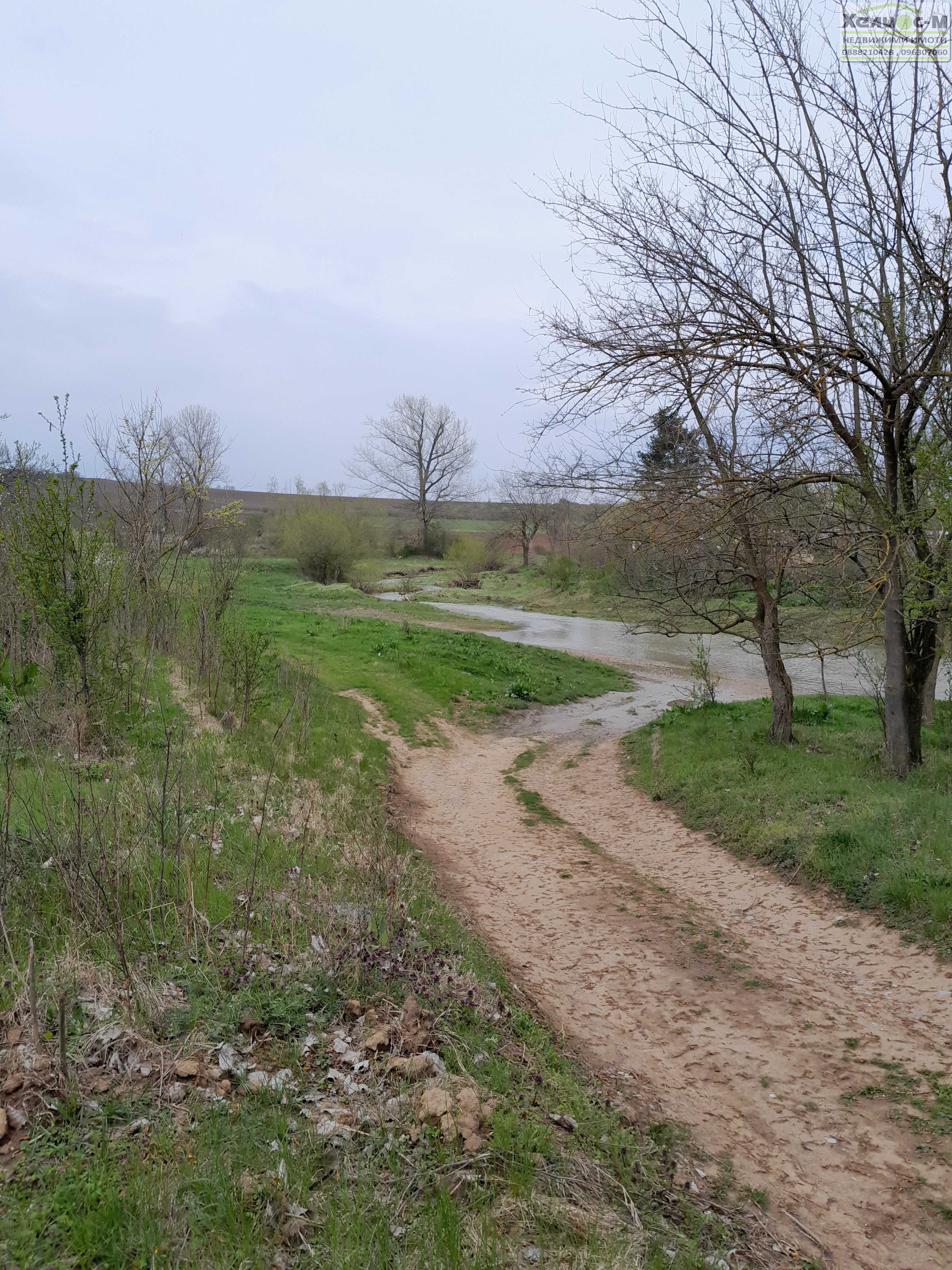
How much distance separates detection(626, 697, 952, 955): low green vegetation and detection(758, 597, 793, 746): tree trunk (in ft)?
0.83

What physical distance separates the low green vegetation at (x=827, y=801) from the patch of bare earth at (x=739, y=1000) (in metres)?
0.26

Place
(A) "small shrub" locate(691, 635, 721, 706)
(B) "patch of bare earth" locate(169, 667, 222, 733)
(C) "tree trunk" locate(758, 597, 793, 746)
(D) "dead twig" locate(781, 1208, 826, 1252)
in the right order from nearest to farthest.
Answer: (D) "dead twig" locate(781, 1208, 826, 1252)
(B) "patch of bare earth" locate(169, 667, 222, 733)
(C) "tree trunk" locate(758, 597, 793, 746)
(A) "small shrub" locate(691, 635, 721, 706)

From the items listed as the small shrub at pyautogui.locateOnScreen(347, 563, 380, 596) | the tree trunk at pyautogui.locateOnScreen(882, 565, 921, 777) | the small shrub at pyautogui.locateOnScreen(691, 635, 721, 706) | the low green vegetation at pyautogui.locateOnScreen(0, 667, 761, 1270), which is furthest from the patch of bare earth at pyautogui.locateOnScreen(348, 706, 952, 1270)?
the small shrub at pyautogui.locateOnScreen(347, 563, 380, 596)

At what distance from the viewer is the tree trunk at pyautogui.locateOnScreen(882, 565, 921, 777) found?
824 cm

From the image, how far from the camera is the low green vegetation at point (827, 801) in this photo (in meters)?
6.13

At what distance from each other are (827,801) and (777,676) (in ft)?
10.4

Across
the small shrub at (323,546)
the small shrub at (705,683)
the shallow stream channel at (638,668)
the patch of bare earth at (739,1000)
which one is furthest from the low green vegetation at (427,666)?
the small shrub at (323,546)

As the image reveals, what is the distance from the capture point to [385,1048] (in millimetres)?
3557

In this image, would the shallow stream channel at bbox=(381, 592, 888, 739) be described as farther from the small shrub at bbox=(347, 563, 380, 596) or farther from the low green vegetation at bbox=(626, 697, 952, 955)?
the small shrub at bbox=(347, 563, 380, 596)

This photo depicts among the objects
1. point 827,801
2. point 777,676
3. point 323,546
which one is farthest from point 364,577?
point 827,801

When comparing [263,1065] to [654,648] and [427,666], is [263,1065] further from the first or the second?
[654,648]

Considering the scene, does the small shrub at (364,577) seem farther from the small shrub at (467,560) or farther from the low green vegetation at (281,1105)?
the low green vegetation at (281,1105)

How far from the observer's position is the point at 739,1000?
16.6 ft

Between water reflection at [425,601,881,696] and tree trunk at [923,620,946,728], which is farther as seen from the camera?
water reflection at [425,601,881,696]
